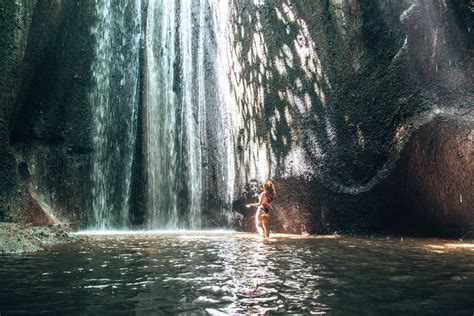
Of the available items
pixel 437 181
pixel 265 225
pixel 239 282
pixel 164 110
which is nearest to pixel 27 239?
pixel 239 282

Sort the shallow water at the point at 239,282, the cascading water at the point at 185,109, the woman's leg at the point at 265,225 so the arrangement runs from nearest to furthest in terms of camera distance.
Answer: the shallow water at the point at 239,282 → the woman's leg at the point at 265,225 → the cascading water at the point at 185,109

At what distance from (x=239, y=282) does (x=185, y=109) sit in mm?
12760

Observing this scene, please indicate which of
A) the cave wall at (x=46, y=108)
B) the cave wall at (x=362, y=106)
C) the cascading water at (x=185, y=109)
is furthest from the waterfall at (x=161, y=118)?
the cave wall at (x=362, y=106)

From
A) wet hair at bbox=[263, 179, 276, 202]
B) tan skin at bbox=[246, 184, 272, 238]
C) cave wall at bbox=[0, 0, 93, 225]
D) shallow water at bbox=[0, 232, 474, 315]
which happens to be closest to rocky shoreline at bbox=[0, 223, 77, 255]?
shallow water at bbox=[0, 232, 474, 315]

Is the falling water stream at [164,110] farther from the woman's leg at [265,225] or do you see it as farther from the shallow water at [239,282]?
the shallow water at [239,282]

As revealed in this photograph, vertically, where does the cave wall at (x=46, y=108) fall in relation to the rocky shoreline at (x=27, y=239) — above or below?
above

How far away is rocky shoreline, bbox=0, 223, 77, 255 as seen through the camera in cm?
666

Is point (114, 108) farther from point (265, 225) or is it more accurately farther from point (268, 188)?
point (265, 225)

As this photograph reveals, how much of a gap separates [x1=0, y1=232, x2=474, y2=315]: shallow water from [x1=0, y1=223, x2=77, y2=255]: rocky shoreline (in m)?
0.65

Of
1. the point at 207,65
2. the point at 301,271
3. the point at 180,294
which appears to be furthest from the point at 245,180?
the point at 180,294

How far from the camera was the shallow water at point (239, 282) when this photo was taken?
314 centimetres

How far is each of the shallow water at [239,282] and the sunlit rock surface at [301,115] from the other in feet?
12.3

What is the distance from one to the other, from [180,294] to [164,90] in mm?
13547

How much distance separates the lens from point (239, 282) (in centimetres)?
402
